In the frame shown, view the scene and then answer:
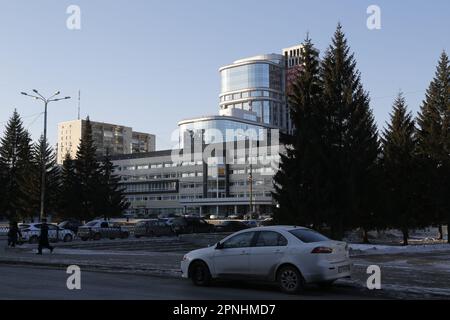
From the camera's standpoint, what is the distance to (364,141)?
3409 centimetres

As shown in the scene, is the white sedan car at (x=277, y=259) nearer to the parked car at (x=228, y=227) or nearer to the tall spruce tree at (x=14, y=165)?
the parked car at (x=228, y=227)

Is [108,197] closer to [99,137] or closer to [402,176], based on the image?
[402,176]

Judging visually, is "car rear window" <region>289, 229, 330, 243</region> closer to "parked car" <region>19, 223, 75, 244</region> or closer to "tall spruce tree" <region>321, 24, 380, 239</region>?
"tall spruce tree" <region>321, 24, 380, 239</region>

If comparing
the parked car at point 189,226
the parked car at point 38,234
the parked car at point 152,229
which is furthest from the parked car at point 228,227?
the parked car at point 38,234

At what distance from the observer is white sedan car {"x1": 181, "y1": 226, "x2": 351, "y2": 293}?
12.4 meters

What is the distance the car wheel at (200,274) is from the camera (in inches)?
555

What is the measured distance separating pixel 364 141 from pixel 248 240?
2225cm

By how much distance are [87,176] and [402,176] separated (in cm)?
4099

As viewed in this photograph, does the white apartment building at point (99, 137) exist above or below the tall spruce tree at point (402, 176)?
above

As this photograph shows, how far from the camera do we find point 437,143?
38.2 meters

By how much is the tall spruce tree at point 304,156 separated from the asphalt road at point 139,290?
→ 1653cm

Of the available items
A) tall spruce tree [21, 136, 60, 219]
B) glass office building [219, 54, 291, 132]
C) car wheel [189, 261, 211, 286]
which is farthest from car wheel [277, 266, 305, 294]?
glass office building [219, 54, 291, 132]

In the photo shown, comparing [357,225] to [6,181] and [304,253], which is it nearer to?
[304,253]
